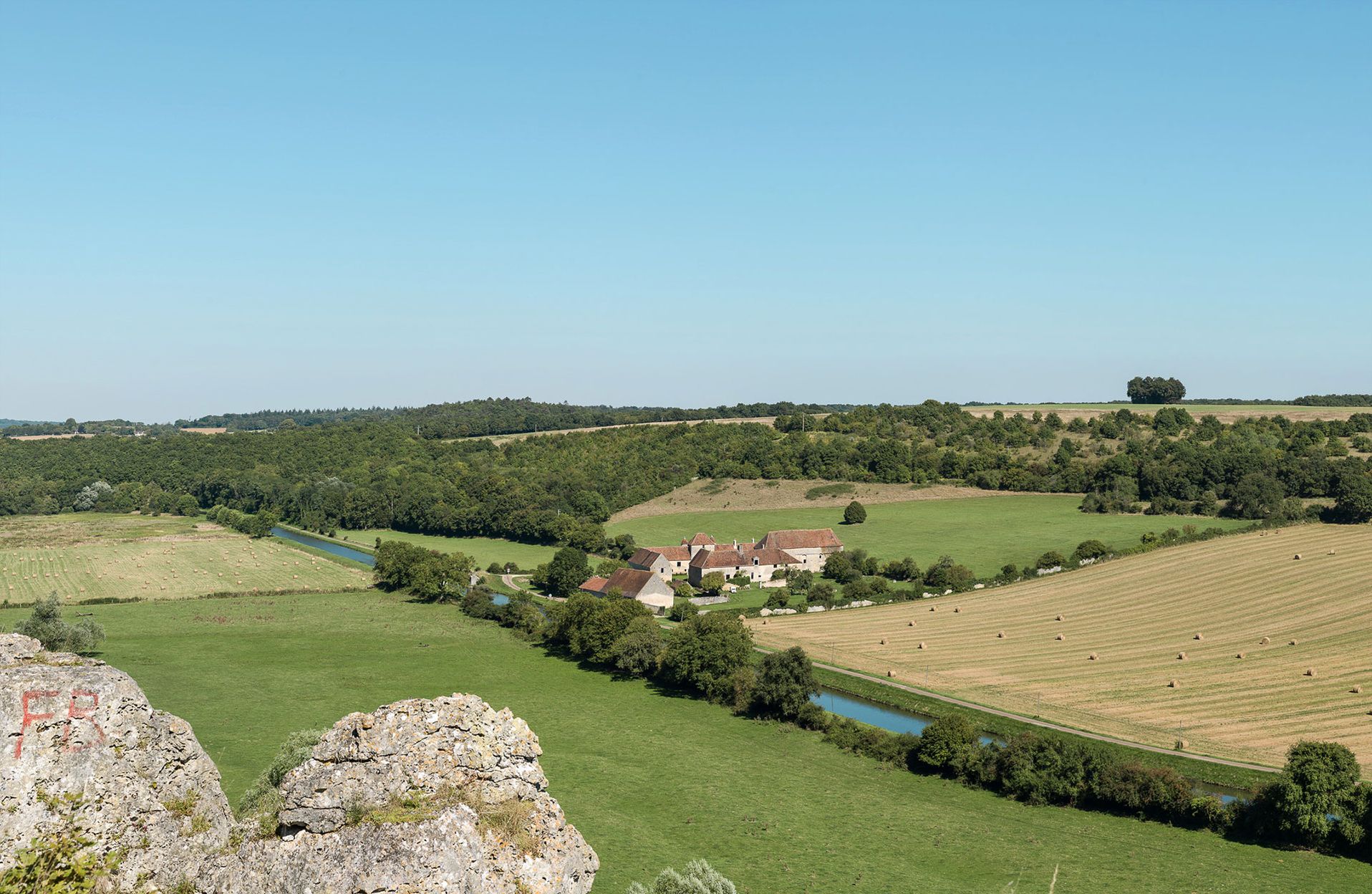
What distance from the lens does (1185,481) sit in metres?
105

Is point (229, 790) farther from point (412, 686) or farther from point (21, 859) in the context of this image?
point (21, 859)

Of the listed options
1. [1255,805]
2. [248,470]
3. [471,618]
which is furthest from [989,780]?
[248,470]

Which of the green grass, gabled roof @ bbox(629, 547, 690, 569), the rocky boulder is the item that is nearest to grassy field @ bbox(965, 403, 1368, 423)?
gabled roof @ bbox(629, 547, 690, 569)

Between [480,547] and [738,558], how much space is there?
39.4 m

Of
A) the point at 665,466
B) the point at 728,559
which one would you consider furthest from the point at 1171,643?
the point at 665,466

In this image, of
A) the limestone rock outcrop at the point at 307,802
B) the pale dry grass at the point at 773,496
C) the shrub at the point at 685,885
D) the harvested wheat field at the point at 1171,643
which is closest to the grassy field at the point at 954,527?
the pale dry grass at the point at 773,496

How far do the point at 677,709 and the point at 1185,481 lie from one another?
77584mm

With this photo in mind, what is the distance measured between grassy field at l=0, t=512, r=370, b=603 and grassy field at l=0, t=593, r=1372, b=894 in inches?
857

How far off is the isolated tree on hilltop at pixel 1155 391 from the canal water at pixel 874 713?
12838 centimetres

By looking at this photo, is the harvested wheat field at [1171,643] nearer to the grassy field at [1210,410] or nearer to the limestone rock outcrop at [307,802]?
the limestone rock outcrop at [307,802]

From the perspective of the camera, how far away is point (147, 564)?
9925cm

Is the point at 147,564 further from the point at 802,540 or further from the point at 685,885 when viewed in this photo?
the point at 685,885

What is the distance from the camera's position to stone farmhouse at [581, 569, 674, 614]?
267ft

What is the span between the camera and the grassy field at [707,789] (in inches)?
1271
